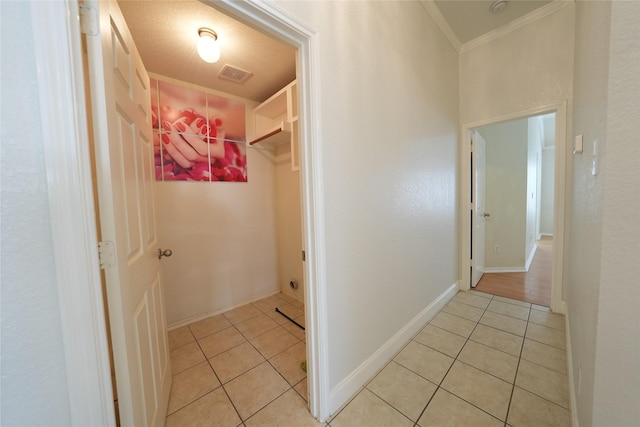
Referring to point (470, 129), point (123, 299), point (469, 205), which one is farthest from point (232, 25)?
point (469, 205)

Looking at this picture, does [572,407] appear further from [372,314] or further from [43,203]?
[43,203]

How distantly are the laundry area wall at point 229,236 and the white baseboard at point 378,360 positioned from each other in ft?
4.10

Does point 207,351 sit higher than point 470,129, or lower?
lower

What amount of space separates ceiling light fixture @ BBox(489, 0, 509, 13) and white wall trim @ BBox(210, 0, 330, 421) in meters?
2.18

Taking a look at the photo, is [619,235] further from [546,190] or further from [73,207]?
[546,190]

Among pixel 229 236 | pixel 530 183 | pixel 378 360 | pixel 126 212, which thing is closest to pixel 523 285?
pixel 530 183

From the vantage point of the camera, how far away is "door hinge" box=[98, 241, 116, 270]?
69cm

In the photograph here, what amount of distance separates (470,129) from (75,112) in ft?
11.0

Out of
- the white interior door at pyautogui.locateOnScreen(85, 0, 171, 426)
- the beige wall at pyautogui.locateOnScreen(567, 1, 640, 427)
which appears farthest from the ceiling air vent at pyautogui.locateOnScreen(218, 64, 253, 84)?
the beige wall at pyautogui.locateOnScreen(567, 1, 640, 427)

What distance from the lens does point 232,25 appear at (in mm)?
1599

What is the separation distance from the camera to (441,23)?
2266mm

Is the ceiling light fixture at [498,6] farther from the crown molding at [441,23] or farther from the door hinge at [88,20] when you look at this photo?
the door hinge at [88,20]

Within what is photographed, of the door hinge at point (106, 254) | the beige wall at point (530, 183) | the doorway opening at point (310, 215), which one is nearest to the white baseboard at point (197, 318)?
the doorway opening at point (310, 215)

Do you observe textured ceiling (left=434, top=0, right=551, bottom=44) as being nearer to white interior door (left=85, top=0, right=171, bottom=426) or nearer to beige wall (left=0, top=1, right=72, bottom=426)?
white interior door (left=85, top=0, right=171, bottom=426)
